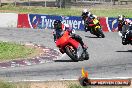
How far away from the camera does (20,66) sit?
21156mm

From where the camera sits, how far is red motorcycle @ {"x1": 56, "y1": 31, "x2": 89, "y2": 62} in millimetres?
22078

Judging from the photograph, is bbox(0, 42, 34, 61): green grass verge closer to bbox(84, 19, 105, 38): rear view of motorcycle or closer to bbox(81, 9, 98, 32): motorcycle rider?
bbox(81, 9, 98, 32): motorcycle rider

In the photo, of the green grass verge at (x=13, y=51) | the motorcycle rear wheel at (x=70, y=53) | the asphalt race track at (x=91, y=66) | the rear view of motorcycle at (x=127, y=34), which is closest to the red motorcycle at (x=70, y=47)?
the motorcycle rear wheel at (x=70, y=53)

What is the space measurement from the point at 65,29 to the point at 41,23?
1884cm

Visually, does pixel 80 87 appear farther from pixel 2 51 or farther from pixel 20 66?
pixel 2 51

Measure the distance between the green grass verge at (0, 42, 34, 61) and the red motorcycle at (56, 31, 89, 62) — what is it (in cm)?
285

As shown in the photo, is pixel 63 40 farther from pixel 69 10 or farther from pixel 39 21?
pixel 69 10

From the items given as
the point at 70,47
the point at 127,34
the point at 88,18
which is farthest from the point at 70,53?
the point at 88,18

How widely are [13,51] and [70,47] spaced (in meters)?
4.72

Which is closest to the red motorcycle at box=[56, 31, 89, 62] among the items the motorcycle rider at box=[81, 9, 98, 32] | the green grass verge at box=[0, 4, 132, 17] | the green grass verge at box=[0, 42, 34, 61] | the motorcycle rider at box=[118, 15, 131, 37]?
the green grass verge at box=[0, 42, 34, 61]

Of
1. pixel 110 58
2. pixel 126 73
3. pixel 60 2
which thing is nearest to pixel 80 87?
pixel 126 73

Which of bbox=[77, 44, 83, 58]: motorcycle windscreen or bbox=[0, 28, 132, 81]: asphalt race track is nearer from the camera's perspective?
bbox=[0, 28, 132, 81]: asphalt race track

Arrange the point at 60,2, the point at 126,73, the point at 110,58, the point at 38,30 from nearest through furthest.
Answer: the point at 126,73 < the point at 110,58 < the point at 38,30 < the point at 60,2

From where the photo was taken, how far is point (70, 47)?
73.6 feet
